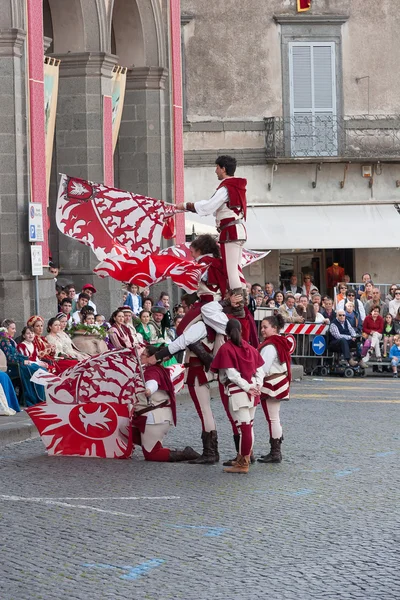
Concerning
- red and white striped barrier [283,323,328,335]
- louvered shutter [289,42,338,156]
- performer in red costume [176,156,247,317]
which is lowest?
red and white striped barrier [283,323,328,335]

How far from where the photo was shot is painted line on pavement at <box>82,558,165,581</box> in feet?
25.8

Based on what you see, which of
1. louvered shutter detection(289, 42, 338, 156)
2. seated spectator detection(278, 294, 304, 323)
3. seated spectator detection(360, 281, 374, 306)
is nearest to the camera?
seated spectator detection(278, 294, 304, 323)

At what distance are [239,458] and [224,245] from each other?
7.13 ft

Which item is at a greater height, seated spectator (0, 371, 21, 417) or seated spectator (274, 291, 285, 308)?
seated spectator (274, 291, 285, 308)

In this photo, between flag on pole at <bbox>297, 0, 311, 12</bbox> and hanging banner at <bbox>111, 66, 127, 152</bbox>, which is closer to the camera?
hanging banner at <bbox>111, 66, 127, 152</bbox>

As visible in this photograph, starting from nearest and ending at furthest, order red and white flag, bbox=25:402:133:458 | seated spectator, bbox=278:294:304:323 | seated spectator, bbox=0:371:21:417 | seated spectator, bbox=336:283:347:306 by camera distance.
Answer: red and white flag, bbox=25:402:133:458
seated spectator, bbox=0:371:21:417
seated spectator, bbox=278:294:304:323
seated spectator, bbox=336:283:347:306

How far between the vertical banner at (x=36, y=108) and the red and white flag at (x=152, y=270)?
7861 mm

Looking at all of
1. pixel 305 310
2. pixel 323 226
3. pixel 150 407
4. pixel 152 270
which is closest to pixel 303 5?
pixel 323 226

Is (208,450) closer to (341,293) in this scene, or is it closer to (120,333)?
(120,333)

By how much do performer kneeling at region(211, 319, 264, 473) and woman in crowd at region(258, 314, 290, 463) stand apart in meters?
0.31

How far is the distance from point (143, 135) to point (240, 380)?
56.9 feet

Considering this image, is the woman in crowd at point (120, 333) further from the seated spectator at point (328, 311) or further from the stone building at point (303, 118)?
the stone building at point (303, 118)

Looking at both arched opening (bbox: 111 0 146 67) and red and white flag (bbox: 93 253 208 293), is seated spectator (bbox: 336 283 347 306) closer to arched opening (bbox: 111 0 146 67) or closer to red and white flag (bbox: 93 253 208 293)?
arched opening (bbox: 111 0 146 67)

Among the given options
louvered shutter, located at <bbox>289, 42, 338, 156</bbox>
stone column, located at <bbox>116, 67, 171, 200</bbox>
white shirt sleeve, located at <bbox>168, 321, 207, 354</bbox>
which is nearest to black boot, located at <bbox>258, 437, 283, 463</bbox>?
white shirt sleeve, located at <bbox>168, 321, 207, 354</bbox>
